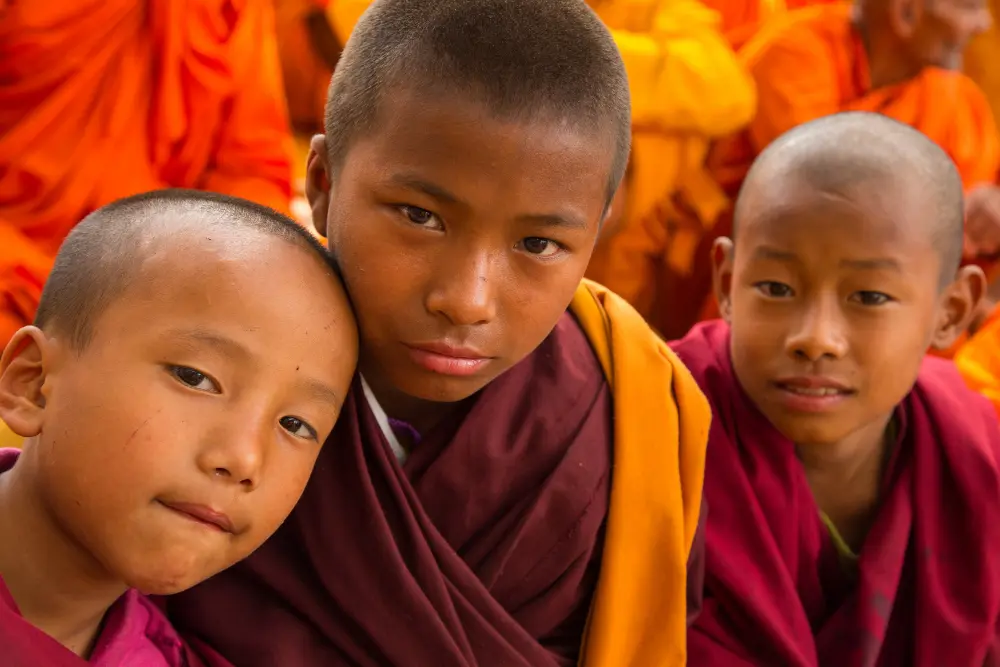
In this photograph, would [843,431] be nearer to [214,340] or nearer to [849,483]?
[849,483]

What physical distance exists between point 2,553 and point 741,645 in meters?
0.98

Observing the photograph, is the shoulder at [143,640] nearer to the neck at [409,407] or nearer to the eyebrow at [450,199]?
the neck at [409,407]

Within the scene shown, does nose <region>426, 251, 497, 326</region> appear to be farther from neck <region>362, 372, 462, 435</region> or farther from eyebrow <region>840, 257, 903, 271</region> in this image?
eyebrow <region>840, 257, 903, 271</region>

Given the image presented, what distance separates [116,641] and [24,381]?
0.28 metres

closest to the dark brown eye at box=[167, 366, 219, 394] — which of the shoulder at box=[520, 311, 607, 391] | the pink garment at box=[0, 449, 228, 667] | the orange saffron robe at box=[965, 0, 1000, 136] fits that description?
the pink garment at box=[0, 449, 228, 667]

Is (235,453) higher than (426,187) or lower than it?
lower

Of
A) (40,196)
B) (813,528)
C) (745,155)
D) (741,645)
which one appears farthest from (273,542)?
(745,155)

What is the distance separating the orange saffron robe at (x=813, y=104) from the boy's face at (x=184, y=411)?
7.82ft

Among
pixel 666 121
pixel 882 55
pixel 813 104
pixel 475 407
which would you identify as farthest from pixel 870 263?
pixel 882 55

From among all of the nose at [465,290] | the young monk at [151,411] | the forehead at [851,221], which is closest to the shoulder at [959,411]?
the forehead at [851,221]

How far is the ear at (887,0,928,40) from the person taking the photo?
3346mm

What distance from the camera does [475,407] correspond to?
1265 mm

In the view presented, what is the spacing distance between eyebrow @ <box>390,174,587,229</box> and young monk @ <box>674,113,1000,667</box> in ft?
1.63

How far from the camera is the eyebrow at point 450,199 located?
1079 millimetres
